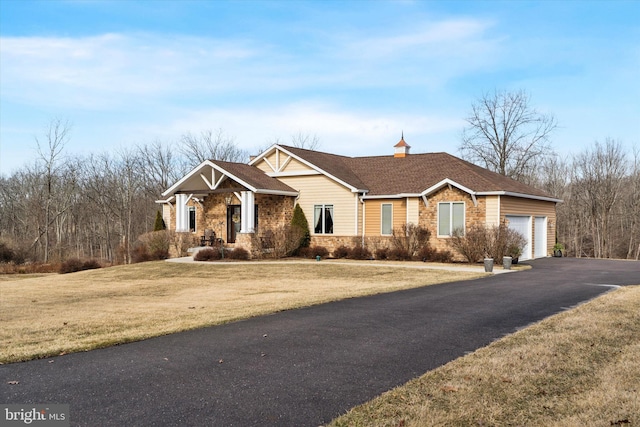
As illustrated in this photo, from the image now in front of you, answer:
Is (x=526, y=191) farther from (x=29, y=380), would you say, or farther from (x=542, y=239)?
(x=29, y=380)

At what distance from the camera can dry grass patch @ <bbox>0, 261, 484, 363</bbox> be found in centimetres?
873

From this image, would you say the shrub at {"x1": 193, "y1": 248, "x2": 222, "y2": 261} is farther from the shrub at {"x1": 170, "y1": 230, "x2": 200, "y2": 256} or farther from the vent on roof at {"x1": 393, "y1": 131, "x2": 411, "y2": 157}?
the vent on roof at {"x1": 393, "y1": 131, "x2": 411, "y2": 157}

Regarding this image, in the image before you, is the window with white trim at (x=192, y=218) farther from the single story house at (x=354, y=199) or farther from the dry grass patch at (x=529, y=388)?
the dry grass patch at (x=529, y=388)

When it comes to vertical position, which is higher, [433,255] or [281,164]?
[281,164]

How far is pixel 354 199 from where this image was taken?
87.7 feet

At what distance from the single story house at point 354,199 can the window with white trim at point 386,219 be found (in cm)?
5

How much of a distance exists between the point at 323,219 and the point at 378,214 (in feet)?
9.46

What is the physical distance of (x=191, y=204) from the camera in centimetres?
3058

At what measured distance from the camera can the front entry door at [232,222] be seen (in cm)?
2853

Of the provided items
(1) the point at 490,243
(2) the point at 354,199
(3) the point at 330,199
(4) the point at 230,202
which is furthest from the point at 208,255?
(1) the point at 490,243

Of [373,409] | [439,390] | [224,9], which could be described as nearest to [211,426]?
[373,409]

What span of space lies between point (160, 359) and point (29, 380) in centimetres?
149

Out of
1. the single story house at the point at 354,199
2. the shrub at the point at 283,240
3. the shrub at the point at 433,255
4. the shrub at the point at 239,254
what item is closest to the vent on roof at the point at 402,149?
the single story house at the point at 354,199

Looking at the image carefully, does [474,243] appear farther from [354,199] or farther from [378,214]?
[354,199]
